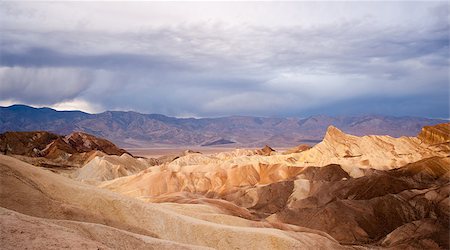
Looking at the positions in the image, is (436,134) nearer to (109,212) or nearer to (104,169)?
(104,169)

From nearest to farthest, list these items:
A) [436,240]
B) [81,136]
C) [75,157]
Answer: [436,240]
[75,157]
[81,136]

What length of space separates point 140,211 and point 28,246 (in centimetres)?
1424

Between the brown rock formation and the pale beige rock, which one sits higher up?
the brown rock formation

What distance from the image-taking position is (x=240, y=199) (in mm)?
71500

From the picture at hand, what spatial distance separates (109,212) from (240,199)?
45400 mm

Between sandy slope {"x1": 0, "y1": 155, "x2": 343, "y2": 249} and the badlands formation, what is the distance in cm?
7

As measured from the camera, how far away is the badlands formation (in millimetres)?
22812

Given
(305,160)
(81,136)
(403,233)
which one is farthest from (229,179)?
(81,136)

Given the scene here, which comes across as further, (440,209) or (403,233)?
(440,209)

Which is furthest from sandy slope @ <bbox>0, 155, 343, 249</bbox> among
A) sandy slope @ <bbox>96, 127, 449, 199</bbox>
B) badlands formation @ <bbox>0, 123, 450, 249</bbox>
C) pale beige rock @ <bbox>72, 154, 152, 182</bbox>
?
pale beige rock @ <bbox>72, 154, 152, 182</bbox>

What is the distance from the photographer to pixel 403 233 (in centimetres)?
4706

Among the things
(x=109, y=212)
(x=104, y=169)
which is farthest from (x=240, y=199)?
(x=109, y=212)

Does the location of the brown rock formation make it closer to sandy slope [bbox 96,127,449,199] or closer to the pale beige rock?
sandy slope [bbox 96,127,449,199]

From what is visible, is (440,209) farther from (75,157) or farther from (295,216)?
(75,157)
